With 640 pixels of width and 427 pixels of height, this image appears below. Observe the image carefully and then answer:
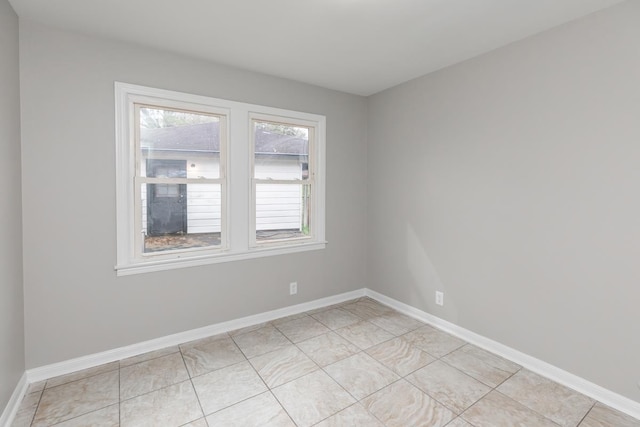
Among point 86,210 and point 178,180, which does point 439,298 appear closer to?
point 178,180

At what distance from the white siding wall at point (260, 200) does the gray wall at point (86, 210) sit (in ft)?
1.26

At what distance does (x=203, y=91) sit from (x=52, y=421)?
2541 mm

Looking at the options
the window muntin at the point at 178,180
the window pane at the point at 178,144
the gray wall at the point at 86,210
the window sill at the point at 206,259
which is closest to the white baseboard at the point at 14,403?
the gray wall at the point at 86,210

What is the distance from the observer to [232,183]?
118 inches

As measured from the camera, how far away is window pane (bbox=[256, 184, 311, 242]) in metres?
3.28

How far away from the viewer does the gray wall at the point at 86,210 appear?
2.19 metres

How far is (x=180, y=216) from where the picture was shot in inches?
111

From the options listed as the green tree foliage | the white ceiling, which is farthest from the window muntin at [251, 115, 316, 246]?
the white ceiling

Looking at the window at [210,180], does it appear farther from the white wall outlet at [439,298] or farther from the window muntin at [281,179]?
the white wall outlet at [439,298]

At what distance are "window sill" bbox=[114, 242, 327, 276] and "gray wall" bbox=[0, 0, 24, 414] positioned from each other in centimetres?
61

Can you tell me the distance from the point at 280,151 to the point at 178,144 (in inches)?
39.7

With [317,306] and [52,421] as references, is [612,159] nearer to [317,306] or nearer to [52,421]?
[317,306]

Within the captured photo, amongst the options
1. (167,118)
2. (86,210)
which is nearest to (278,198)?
(167,118)

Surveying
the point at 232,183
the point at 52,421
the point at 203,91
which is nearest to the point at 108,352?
the point at 52,421
